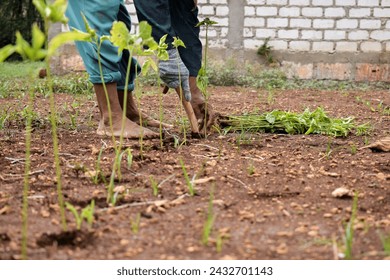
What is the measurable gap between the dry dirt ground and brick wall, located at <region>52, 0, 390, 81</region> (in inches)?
202

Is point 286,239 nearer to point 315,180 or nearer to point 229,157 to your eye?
point 315,180

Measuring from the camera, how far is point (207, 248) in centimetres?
158

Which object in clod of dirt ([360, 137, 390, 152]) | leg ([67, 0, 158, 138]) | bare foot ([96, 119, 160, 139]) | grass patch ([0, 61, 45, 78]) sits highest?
leg ([67, 0, 158, 138])

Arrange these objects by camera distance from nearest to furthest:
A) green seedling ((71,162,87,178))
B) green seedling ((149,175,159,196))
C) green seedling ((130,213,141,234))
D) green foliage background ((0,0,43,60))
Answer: green seedling ((130,213,141,234)), green seedling ((149,175,159,196)), green seedling ((71,162,87,178)), green foliage background ((0,0,43,60))

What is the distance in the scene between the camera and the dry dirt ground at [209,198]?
1588 millimetres

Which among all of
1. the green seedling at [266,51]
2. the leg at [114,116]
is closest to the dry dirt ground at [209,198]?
the leg at [114,116]

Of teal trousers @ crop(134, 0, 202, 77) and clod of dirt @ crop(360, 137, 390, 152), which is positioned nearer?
clod of dirt @ crop(360, 137, 390, 152)

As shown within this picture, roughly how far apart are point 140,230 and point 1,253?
0.38m

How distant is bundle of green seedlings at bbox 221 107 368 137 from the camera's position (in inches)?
135

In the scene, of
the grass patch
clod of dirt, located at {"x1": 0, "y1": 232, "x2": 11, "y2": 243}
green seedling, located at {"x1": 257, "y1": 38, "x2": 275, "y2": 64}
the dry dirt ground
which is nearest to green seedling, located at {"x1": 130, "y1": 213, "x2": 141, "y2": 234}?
the dry dirt ground

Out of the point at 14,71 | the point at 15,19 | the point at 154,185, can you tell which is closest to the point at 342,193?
the point at 154,185

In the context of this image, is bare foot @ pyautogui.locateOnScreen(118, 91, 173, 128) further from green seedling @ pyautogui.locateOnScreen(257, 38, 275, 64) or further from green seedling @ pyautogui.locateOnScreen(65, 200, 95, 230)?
green seedling @ pyautogui.locateOnScreen(257, 38, 275, 64)

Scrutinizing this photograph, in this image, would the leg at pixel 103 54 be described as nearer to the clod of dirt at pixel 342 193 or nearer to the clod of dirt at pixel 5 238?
the clod of dirt at pixel 342 193
